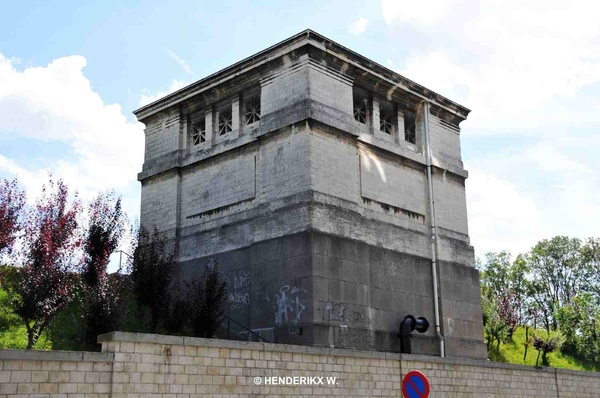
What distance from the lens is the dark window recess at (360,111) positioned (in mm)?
21586

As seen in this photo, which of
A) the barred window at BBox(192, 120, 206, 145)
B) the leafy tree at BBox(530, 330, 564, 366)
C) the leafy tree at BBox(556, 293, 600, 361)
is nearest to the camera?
the barred window at BBox(192, 120, 206, 145)

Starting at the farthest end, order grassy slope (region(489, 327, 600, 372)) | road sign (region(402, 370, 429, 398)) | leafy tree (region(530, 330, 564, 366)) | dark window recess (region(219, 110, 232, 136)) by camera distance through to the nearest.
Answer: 1. grassy slope (region(489, 327, 600, 372))
2. leafy tree (region(530, 330, 564, 366))
3. dark window recess (region(219, 110, 232, 136))
4. road sign (region(402, 370, 429, 398))

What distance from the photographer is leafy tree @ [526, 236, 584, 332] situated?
181 ft

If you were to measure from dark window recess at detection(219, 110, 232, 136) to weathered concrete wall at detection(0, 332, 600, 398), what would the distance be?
9932 millimetres

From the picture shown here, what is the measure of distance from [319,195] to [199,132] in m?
6.27

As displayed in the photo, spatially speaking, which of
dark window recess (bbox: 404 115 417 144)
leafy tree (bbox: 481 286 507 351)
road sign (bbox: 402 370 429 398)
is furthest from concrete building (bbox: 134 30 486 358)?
leafy tree (bbox: 481 286 507 351)

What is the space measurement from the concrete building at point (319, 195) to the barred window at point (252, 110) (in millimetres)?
47

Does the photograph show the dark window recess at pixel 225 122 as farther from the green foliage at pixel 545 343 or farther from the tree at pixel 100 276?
the green foliage at pixel 545 343

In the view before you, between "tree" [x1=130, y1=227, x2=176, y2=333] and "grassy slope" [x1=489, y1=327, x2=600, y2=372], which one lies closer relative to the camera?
"tree" [x1=130, y1=227, x2=176, y2=333]

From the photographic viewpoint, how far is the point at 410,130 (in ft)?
77.0

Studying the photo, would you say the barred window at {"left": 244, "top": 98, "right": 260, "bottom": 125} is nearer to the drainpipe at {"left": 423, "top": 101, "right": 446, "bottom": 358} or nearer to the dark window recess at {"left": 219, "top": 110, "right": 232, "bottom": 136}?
the dark window recess at {"left": 219, "top": 110, "right": 232, "bottom": 136}

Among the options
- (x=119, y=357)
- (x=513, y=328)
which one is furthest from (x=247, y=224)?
(x=513, y=328)

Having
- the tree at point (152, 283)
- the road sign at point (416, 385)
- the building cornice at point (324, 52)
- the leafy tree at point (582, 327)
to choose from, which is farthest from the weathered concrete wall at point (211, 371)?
the leafy tree at point (582, 327)

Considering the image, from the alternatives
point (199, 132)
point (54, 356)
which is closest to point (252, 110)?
point (199, 132)
